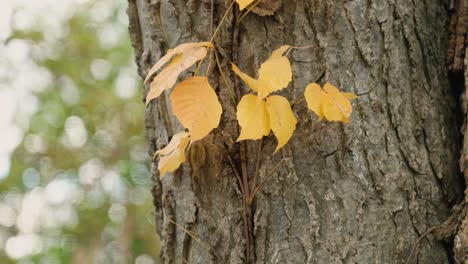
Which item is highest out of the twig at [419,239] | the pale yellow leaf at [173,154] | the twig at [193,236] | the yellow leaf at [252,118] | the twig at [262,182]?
the yellow leaf at [252,118]

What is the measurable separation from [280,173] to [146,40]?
43 centimetres

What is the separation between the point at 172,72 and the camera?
3.36 ft

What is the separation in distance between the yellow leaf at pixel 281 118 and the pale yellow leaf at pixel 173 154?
20 cm

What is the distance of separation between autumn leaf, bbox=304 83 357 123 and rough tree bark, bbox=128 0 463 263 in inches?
3.7

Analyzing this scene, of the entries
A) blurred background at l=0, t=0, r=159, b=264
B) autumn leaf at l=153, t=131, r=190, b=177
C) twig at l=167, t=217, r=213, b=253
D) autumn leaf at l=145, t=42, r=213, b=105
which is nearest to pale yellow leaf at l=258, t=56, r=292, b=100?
autumn leaf at l=145, t=42, r=213, b=105

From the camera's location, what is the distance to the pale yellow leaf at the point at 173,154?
3.80 feet

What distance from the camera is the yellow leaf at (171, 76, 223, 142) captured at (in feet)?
3.27

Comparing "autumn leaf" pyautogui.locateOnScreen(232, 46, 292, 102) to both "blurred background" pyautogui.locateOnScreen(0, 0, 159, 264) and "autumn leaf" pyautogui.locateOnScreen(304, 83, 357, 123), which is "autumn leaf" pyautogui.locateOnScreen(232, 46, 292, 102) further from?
"blurred background" pyautogui.locateOnScreen(0, 0, 159, 264)

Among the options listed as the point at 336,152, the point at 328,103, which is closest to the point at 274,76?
the point at 328,103

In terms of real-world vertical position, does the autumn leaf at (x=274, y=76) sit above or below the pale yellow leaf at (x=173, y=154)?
above

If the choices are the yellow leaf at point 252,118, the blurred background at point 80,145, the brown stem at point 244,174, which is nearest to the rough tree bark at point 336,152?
the brown stem at point 244,174

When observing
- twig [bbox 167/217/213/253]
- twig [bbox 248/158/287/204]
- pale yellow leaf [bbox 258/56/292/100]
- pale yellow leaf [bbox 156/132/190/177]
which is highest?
pale yellow leaf [bbox 258/56/292/100]

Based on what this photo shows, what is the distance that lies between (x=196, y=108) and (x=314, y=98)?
0.66 ft

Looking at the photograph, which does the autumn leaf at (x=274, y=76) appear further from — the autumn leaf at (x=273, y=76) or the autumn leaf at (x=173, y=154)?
the autumn leaf at (x=173, y=154)
